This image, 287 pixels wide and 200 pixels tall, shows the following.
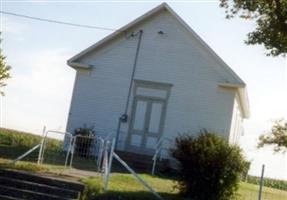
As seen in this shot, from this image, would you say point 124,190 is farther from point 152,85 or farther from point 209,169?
point 152,85

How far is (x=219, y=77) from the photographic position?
27.6m

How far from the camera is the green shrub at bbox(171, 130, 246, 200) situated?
674 inches

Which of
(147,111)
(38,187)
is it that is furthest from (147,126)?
(38,187)

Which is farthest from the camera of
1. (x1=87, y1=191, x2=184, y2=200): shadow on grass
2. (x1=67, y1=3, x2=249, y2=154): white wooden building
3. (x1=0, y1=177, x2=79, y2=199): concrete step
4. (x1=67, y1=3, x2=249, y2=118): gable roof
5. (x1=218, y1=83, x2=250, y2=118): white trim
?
(x1=67, y1=3, x2=249, y2=154): white wooden building

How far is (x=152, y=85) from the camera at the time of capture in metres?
28.3

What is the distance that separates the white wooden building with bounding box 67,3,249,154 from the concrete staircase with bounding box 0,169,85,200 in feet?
36.2

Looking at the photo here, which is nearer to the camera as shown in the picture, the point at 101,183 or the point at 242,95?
the point at 101,183

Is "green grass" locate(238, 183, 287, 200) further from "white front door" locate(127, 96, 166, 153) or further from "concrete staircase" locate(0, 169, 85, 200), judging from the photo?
"concrete staircase" locate(0, 169, 85, 200)

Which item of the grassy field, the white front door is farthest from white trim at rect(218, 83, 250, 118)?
the grassy field

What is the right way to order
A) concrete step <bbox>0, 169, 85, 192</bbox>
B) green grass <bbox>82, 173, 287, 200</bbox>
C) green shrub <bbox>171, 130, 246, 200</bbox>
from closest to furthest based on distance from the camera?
green grass <bbox>82, 173, 287, 200</bbox>
concrete step <bbox>0, 169, 85, 192</bbox>
green shrub <bbox>171, 130, 246, 200</bbox>

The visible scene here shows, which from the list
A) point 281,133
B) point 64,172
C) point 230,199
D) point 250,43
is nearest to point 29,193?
point 64,172

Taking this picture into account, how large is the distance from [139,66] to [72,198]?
13.2m

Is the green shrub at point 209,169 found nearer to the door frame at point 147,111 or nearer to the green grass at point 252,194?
the green grass at point 252,194

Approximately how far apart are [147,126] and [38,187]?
11.7 metres
